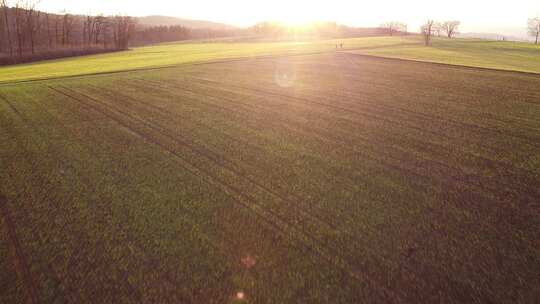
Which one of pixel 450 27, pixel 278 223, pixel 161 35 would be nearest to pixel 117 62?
pixel 278 223

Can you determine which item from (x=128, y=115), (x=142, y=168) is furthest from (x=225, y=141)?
(x=128, y=115)

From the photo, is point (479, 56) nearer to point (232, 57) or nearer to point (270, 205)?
point (232, 57)

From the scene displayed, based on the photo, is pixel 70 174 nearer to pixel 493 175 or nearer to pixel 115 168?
pixel 115 168

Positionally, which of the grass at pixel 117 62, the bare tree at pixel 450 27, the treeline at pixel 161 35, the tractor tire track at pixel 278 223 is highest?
the bare tree at pixel 450 27

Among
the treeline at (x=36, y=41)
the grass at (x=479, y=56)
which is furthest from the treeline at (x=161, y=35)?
the grass at (x=479, y=56)

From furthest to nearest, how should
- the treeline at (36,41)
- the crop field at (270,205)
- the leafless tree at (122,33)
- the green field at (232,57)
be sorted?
1. the leafless tree at (122,33)
2. the treeline at (36,41)
3. the green field at (232,57)
4. the crop field at (270,205)

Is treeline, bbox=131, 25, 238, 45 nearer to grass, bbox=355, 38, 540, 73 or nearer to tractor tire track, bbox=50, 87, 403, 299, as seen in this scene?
grass, bbox=355, 38, 540, 73

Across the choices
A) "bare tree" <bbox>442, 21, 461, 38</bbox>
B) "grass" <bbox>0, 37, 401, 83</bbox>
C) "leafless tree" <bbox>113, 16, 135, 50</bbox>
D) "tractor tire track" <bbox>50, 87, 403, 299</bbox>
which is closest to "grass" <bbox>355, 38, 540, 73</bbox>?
"grass" <bbox>0, 37, 401, 83</bbox>

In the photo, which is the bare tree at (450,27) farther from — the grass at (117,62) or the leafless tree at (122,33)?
the leafless tree at (122,33)
